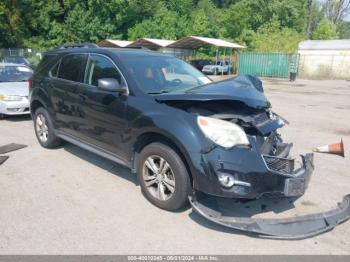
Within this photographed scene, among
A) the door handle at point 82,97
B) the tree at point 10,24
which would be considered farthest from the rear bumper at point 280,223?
the tree at point 10,24

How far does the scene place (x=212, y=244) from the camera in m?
3.37

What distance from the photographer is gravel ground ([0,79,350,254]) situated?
332 cm

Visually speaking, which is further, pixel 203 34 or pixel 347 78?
pixel 203 34

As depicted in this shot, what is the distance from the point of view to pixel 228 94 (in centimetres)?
378

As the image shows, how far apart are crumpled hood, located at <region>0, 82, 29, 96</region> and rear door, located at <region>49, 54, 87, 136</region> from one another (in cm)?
322

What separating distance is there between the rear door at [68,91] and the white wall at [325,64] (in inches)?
1150

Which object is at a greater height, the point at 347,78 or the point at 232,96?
the point at 232,96

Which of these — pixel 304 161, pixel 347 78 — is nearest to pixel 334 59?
pixel 347 78

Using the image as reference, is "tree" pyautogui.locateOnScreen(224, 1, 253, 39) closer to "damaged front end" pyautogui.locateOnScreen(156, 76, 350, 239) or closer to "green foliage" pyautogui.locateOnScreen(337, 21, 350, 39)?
"green foliage" pyautogui.locateOnScreen(337, 21, 350, 39)

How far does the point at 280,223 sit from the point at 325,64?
31367mm

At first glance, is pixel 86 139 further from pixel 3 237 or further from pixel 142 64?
pixel 3 237

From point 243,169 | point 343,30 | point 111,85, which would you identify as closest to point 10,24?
point 111,85

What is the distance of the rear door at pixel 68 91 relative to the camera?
5.18 meters

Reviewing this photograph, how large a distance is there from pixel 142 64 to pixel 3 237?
2.62m
